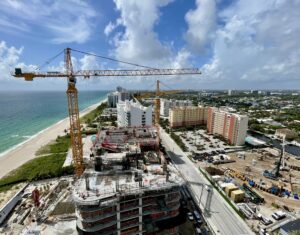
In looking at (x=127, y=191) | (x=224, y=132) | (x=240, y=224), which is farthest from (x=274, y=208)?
(x=224, y=132)

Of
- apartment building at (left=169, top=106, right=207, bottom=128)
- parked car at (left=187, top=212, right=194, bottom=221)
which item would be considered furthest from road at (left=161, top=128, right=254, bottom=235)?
apartment building at (left=169, top=106, right=207, bottom=128)

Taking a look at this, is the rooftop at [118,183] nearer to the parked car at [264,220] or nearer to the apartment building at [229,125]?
the parked car at [264,220]

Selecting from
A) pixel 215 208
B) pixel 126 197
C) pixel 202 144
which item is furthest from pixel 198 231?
pixel 202 144

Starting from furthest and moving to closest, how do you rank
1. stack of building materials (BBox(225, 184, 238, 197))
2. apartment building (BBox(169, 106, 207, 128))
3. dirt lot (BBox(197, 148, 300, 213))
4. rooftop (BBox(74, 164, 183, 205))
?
apartment building (BBox(169, 106, 207, 128)) < stack of building materials (BBox(225, 184, 238, 197)) < dirt lot (BBox(197, 148, 300, 213)) < rooftop (BBox(74, 164, 183, 205))

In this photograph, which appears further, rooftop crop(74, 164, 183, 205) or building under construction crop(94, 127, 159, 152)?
building under construction crop(94, 127, 159, 152)

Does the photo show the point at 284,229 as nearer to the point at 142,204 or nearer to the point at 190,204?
the point at 190,204

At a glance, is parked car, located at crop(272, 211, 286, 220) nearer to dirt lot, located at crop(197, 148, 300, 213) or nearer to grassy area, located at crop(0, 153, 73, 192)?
dirt lot, located at crop(197, 148, 300, 213)

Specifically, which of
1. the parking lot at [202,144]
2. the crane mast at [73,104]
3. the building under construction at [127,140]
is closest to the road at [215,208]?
the parking lot at [202,144]
